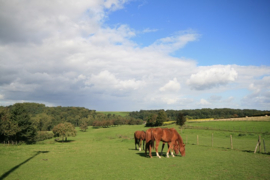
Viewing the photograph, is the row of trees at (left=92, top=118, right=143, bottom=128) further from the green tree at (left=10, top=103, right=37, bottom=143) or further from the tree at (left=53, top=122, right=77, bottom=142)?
the green tree at (left=10, top=103, right=37, bottom=143)

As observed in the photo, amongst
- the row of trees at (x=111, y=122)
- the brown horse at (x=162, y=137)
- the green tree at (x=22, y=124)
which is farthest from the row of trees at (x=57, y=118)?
the brown horse at (x=162, y=137)

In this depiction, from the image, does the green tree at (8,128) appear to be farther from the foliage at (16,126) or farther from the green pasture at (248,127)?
the green pasture at (248,127)

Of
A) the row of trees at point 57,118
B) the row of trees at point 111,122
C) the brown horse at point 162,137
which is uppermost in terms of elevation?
the brown horse at point 162,137

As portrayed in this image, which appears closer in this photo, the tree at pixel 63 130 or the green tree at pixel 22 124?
the green tree at pixel 22 124

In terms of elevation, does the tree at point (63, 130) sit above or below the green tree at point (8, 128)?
below

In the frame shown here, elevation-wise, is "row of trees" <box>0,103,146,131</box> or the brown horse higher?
the brown horse

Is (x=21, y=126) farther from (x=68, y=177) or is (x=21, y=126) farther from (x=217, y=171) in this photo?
(x=217, y=171)

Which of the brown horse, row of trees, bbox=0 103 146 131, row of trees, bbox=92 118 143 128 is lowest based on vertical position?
row of trees, bbox=92 118 143 128

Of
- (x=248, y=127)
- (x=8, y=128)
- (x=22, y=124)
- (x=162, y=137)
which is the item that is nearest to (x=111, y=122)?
(x=22, y=124)

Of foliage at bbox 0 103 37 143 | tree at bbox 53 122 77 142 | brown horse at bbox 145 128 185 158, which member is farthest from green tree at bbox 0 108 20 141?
brown horse at bbox 145 128 185 158

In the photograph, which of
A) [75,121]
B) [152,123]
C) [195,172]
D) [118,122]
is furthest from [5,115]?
[75,121]

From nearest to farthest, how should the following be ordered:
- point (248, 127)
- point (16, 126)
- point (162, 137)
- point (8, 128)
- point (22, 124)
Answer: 1. point (162, 137)
2. point (8, 128)
3. point (16, 126)
4. point (22, 124)
5. point (248, 127)

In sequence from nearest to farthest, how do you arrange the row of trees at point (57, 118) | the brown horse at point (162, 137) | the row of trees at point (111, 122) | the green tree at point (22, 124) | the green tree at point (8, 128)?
the brown horse at point (162, 137)
the green tree at point (8, 128)
the green tree at point (22, 124)
the row of trees at point (57, 118)
the row of trees at point (111, 122)

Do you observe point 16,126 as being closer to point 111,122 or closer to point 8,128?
point 8,128
